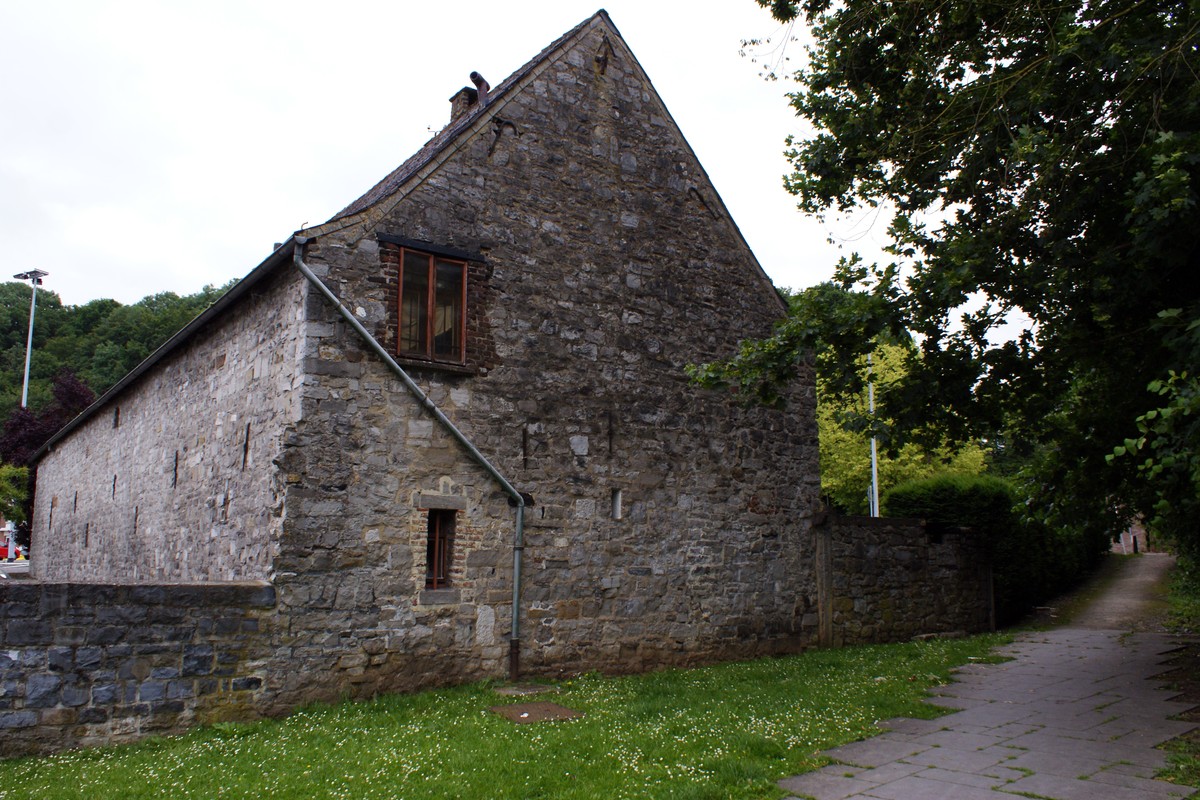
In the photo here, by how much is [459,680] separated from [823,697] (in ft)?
12.8

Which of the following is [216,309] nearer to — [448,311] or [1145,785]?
[448,311]

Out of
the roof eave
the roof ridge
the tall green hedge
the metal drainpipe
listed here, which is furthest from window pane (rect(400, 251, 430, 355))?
the tall green hedge

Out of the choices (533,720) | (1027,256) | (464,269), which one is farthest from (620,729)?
(1027,256)

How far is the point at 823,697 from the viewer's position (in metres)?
8.78

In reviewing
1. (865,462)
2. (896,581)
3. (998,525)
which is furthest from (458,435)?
(865,462)

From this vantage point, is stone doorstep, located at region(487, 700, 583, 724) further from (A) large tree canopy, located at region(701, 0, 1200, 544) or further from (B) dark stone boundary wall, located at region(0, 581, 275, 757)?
(A) large tree canopy, located at region(701, 0, 1200, 544)

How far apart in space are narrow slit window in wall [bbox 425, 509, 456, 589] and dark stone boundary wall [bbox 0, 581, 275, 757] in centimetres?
176

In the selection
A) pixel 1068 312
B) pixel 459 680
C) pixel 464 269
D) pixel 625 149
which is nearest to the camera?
pixel 1068 312

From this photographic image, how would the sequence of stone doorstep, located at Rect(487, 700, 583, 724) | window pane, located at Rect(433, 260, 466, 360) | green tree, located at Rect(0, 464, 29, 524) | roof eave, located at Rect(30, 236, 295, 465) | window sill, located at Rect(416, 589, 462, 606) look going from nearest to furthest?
stone doorstep, located at Rect(487, 700, 583, 724) < roof eave, located at Rect(30, 236, 295, 465) < window sill, located at Rect(416, 589, 462, 606) < window pane, located at Rect(433, 260, 466, 360) < green tree, located at Rect(0, 464, 29, 524)

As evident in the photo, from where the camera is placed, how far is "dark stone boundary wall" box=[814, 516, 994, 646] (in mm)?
12984

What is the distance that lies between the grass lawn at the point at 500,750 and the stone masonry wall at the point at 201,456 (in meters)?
2.07

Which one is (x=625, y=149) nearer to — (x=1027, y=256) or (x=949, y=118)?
(x=949, y=118)

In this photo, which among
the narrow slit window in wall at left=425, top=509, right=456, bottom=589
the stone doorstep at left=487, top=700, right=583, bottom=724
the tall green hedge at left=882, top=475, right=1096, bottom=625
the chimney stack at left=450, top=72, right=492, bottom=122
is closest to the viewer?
the stone doorstep at left=487, top=700, right=583, bottom=724

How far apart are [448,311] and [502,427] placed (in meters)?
1.50
